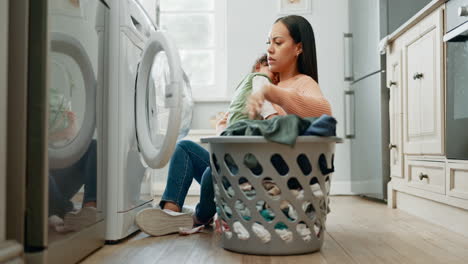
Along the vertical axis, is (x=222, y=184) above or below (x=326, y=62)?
below

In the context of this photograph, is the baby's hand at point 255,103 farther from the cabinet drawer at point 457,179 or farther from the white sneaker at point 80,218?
the cabinet drawer at point 457,179

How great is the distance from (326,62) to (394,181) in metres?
1.17

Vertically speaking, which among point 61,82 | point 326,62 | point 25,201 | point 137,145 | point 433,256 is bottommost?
point 433,256

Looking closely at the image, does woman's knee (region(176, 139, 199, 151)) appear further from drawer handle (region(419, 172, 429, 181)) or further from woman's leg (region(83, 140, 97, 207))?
drawer handle (region(419, 172, 429, 181))

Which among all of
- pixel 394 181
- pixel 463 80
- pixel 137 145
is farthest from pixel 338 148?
pixel 137 145

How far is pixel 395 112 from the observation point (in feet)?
7.97

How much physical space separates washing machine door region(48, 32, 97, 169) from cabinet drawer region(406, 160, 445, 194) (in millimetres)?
1321

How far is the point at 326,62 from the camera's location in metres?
3.33

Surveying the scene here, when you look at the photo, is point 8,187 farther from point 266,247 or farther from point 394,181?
point 394,181

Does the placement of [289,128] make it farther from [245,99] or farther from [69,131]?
[69,131]

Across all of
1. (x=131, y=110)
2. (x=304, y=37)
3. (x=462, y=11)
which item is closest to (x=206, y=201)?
(x=131, y=110)

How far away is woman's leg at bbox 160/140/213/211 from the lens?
5.46 feet

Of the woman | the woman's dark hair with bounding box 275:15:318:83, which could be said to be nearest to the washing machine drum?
the woman

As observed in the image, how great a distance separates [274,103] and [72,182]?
1.88 feet
